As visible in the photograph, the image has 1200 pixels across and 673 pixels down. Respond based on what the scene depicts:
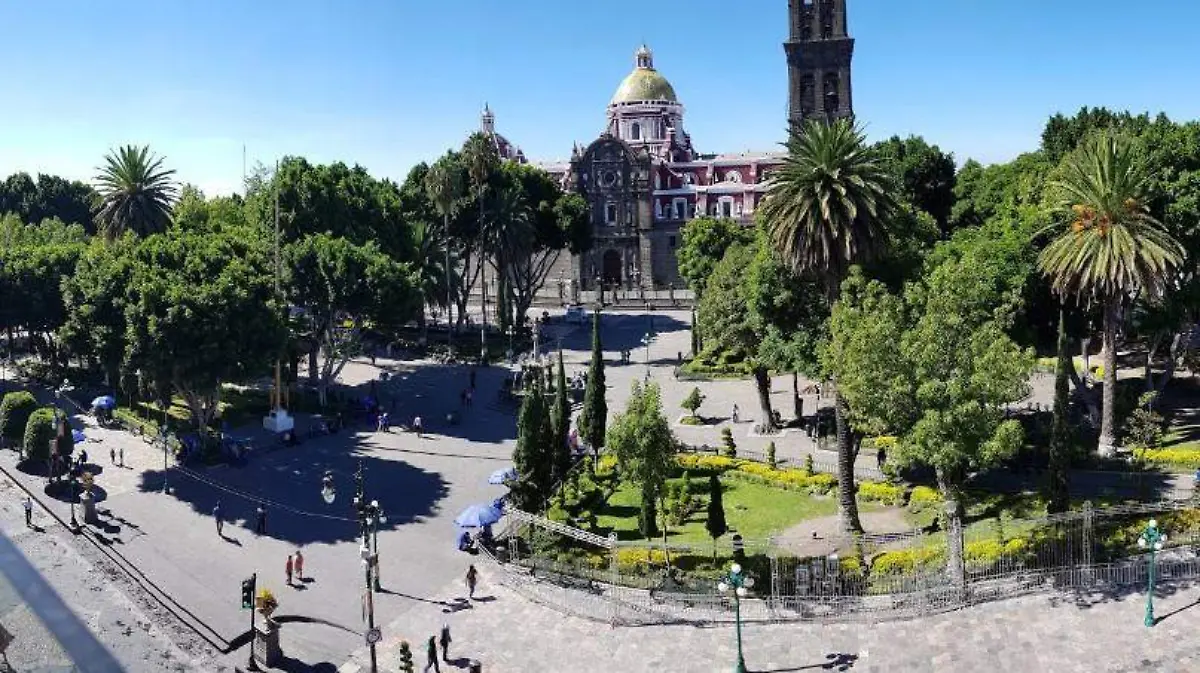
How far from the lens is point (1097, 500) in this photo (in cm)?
3198

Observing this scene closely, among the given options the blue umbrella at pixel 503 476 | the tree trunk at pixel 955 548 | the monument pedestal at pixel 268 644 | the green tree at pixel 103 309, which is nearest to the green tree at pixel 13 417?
the green tree at pixel 103 309

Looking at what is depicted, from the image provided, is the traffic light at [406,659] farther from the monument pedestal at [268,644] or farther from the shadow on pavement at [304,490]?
the shadow on pavement at [304,490]

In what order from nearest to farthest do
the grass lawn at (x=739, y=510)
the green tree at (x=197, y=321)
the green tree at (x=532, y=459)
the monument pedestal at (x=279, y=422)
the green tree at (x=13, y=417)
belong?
the green tree at (x=532, y=459) → the grass lawn at (x=739, y=510) → the green tree at (x=197, y=321) → the green tree at (x=13, y=417) → the monument pedestal at (x=279, y=422)

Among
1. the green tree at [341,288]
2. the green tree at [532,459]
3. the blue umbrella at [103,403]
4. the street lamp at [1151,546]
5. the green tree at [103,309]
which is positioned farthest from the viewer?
the green tree at [341,288]

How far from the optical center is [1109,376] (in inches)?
1428

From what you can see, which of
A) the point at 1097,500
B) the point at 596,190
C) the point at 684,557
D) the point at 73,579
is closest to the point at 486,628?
the point at 684,557

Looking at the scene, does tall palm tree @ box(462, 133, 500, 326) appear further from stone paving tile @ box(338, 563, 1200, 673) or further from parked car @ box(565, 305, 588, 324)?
stone paving tile @ box(338, 563, 1200, 673)

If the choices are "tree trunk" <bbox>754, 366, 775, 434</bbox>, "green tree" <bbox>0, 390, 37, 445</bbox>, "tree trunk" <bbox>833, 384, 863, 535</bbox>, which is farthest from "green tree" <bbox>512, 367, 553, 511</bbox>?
"green tree" <bbox>0, 390, 37, 445</bbox>

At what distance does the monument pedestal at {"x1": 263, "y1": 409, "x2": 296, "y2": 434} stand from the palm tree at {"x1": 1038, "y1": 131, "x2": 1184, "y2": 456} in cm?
3426

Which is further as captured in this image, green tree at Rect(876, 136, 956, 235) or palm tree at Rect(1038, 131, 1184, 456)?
green tree at Rect(876, 136, 956, 235)

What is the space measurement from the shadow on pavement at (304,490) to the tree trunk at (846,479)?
14721mm

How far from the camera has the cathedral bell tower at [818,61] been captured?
77.8 meters

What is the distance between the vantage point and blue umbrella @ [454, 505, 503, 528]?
99.7 ft

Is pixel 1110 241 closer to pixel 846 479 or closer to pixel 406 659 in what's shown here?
pixel 846 479
